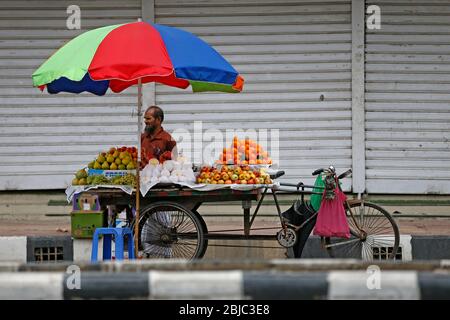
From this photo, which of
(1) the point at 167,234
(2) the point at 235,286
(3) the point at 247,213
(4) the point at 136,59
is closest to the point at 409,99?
(3) the point at 247,213

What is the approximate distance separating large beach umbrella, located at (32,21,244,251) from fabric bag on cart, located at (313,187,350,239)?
147 centimetres

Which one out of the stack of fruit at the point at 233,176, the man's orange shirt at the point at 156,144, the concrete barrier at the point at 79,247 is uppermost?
→ the man's orange shirt at the point at 156,144

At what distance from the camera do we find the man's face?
344 inches

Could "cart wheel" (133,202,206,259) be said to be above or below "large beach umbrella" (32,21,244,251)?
below

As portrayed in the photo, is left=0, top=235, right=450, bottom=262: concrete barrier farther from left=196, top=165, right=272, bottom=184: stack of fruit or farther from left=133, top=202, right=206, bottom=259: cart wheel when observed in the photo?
left=196, top=165, right=272, bottom=184: stack of fruit

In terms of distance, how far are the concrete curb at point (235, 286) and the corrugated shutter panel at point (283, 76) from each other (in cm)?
753

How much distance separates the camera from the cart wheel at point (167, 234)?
8305 mm

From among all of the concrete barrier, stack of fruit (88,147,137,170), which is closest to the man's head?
stack of fruit (88,147,137,170)

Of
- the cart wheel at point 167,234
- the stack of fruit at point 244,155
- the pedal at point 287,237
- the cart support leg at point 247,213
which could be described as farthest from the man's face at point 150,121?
the pedal at point 287,237

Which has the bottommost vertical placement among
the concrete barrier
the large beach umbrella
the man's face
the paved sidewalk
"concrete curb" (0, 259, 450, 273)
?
the concrete barrier

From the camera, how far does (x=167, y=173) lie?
812cm

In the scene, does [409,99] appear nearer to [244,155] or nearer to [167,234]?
[244,155]

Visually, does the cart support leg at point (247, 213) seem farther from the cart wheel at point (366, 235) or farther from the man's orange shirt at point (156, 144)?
the man's orange shirt at point (156, 144)
